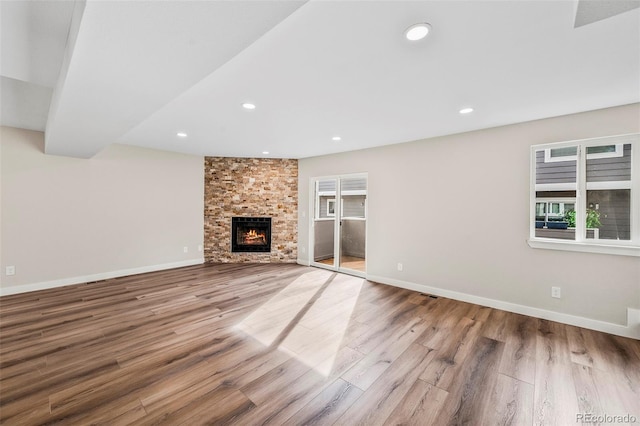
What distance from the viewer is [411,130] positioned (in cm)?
383

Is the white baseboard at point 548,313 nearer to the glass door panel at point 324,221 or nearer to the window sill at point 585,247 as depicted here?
the window sill at point 585,247

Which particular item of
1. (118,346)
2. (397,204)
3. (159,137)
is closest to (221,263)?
(159,137)

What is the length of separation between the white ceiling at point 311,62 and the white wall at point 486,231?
0.38 meters

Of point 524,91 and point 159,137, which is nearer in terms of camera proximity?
point 524,91

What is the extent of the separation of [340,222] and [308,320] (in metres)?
2.77

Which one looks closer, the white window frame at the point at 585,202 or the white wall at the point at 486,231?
the white window frame at the point at 585,202

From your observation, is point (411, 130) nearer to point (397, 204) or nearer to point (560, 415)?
point (397, 204)

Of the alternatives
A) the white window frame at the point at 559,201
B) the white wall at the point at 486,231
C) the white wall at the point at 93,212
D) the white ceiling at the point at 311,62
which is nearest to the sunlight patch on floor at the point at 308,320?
the white wall at the point at 486,231

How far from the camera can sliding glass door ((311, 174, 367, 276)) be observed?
5.48m

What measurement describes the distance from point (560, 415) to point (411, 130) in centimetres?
335

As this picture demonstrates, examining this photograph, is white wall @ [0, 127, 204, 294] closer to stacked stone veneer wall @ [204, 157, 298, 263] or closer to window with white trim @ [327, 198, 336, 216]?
stacked stone veneer wall @ [204, 157, 298, 263]

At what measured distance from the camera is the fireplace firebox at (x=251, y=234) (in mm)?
6332

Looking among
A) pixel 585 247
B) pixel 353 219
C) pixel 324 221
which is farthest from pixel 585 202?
pixel 324 221

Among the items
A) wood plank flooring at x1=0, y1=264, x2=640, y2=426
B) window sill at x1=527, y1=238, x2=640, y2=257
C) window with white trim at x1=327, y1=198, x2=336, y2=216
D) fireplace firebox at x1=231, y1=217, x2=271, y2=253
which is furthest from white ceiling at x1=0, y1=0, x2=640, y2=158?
fireplace firebox at x1=231, y1=217, x2=271, y2=253
